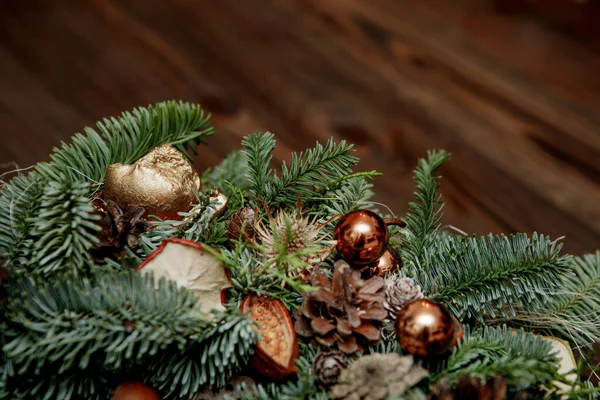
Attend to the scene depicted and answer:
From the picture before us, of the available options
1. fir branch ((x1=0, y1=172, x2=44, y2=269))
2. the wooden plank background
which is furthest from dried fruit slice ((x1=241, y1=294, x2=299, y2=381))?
the wooden plank background

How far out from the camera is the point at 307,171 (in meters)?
0.62

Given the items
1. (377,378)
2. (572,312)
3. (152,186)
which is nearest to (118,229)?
(152,186)

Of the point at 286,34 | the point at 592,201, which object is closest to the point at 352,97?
the point at 286,34

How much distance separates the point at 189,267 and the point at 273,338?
0.33ft

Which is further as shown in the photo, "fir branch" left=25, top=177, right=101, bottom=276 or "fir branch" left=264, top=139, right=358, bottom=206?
"fir branch" left=264, top=139, right=358, bottom=206

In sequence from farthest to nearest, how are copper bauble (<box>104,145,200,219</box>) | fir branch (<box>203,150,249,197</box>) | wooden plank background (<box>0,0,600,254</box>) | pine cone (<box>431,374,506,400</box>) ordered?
wooden plank background (<box>0,0,600,254</box>) → fir branch (<box>203,150,249,197</box>) → copper bauble (<box>104,145,200,219</box>) → pine cone (<box>431,374,506,400</box>)

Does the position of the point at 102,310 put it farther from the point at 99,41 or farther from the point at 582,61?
the point at 582,61

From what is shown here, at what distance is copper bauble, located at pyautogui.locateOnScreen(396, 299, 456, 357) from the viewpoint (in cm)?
50

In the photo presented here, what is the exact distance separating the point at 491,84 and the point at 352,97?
13.9 inches

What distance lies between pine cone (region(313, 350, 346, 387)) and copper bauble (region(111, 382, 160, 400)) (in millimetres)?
160

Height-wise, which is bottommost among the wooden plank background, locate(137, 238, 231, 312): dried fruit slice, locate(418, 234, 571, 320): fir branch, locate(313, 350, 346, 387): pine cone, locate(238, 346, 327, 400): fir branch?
locate(238, 346, 327, 400): fir branch

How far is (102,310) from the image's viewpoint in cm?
48

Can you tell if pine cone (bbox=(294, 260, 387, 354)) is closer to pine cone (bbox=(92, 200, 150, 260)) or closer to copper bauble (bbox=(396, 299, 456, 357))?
copper bauble (bbox=(396, 299, 456, 357))

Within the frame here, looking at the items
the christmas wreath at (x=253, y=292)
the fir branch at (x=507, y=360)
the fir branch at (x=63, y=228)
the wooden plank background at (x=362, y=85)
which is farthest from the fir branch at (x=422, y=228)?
the wooden plank background at (x=362, y=85)
